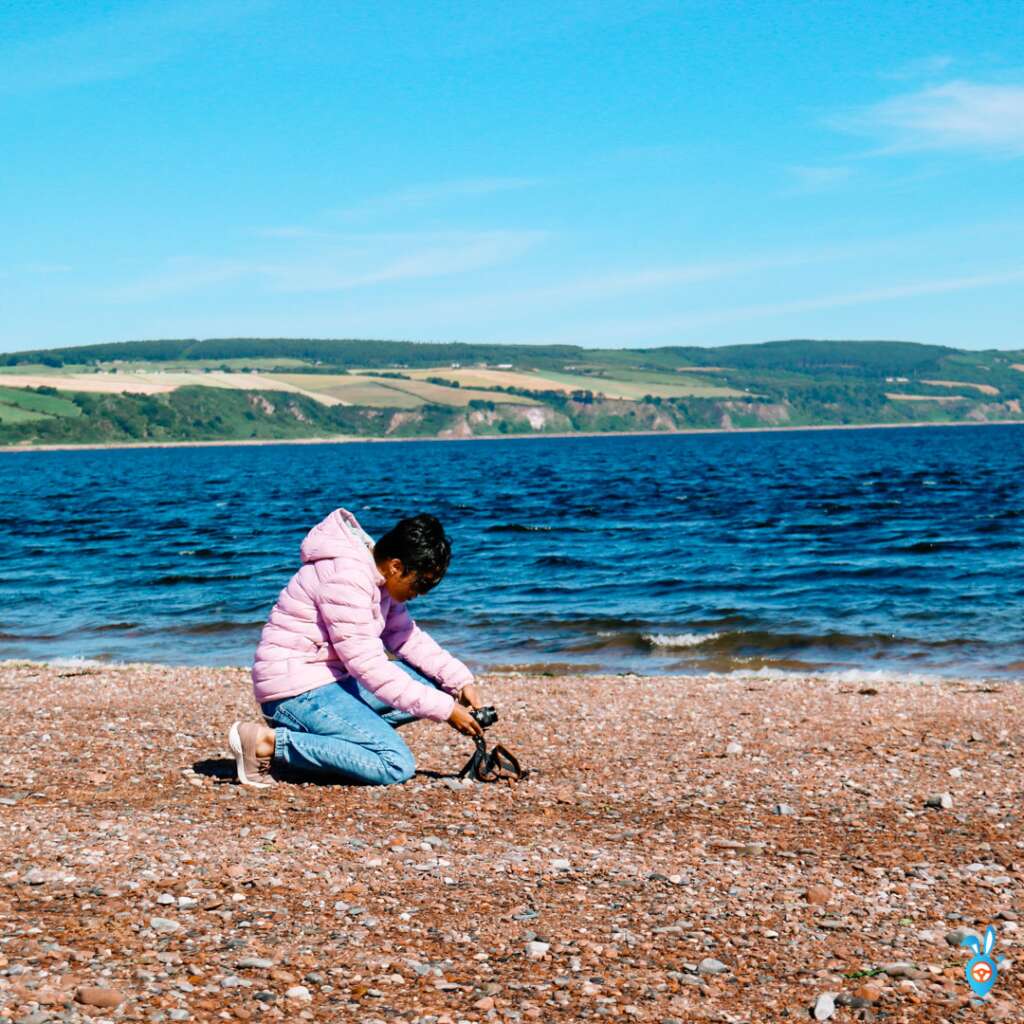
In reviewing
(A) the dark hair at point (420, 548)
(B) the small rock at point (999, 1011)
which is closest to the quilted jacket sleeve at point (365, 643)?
(A) the dark hair at point (420, 548)

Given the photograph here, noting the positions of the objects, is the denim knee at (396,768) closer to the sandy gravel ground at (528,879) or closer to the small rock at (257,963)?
the sandy gravel ground at (528,879)

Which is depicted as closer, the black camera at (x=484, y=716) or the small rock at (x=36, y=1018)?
the small rock at (x=36, y=1018)

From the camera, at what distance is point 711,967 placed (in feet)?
20.0

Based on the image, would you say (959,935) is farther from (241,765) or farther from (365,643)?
(241,765)

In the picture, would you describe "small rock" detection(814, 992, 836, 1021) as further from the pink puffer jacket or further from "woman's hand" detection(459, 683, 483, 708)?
"woman's hand" detection(459, 683, 483, 708)

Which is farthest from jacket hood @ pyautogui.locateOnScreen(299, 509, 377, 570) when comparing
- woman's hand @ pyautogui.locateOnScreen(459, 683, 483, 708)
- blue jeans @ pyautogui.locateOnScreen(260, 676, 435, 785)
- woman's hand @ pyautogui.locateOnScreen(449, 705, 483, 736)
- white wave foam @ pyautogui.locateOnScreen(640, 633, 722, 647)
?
white wave foam @ pyautogui.locateOnScreen(640, 633, 722, 647)

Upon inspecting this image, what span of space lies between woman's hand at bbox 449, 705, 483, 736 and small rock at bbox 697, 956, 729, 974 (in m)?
3.63

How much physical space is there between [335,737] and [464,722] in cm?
120

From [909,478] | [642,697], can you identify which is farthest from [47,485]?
[642,697]

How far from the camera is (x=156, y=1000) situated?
545 cm

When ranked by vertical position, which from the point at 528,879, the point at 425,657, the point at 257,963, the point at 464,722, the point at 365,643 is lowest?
the point at 528,879

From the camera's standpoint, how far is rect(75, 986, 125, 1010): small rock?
5348 millimetres

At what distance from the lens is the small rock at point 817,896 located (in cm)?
718

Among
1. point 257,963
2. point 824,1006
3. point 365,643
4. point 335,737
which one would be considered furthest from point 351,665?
point 824,1006
